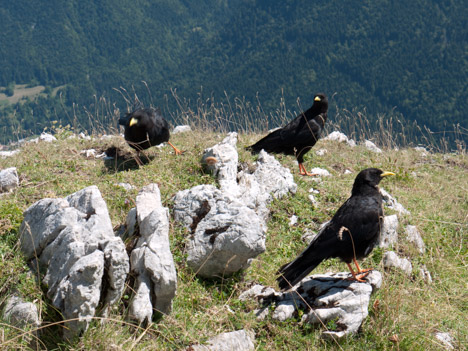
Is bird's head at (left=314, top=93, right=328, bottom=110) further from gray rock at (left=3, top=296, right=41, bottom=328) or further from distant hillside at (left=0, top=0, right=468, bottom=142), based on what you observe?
distant hillside at (left=0, top=0, right=468, bottom=142)

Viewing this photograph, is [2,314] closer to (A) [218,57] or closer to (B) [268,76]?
(B) [268,76]

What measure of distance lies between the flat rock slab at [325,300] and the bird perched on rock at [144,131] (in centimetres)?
456

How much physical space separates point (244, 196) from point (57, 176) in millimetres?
3132

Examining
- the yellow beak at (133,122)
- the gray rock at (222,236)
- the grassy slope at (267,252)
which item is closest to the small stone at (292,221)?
the grassy slope at (267,252)

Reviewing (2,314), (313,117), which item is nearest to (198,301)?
(2,314)

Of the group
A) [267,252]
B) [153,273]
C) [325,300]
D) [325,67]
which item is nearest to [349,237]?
[325,300]

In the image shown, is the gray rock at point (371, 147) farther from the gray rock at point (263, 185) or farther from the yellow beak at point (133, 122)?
the yellow beak at point (133, 122)

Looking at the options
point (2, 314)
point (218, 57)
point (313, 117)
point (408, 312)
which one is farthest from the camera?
point (218, 57)

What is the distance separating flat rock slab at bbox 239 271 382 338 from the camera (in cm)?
474

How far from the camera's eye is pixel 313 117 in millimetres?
10086

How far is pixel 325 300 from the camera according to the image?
16.3 ft

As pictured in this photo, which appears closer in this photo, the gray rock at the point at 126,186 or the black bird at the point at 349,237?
the black bird at the point at 349,237

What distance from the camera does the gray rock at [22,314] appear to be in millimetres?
4109

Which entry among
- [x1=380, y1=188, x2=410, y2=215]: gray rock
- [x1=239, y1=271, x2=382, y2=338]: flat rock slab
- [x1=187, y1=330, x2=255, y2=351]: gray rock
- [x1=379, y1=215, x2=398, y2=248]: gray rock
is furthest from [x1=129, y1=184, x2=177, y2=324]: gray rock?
[x1=380, y1=188, x2=410, y2=215]: gray rock
